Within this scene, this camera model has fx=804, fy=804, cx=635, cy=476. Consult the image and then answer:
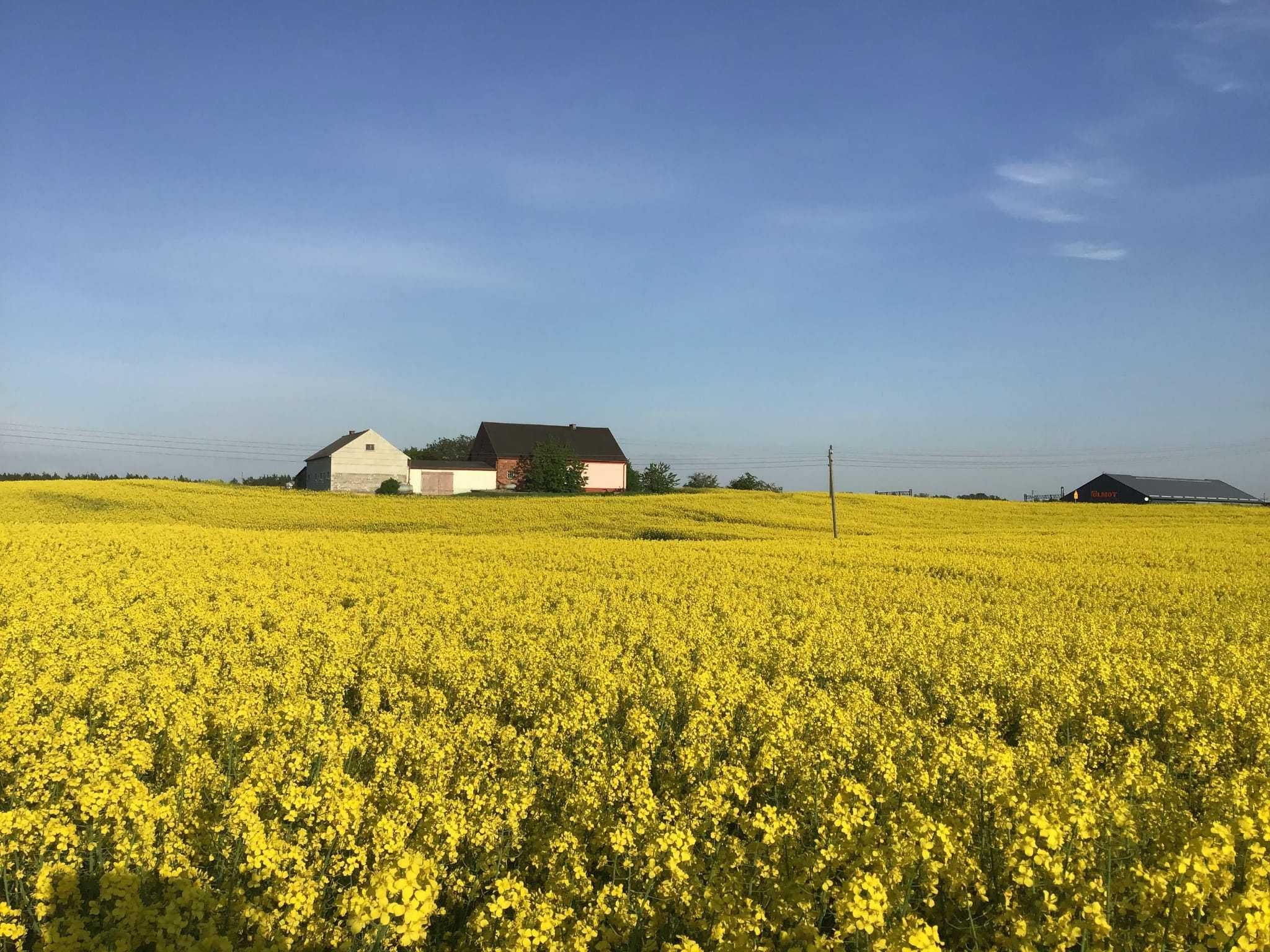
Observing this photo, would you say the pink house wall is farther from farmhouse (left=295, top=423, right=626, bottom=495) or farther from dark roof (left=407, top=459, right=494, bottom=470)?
dark roof (left=407, top=459, right=494, bottom=470)

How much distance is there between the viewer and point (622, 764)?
6621mm

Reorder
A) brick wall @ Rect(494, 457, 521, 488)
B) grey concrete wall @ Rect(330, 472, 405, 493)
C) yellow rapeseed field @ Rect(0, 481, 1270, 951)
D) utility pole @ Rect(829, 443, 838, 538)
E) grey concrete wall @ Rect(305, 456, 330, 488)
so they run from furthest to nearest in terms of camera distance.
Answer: brick wall @ Rect(494, 457, 521, 488), grey concrete wall @ Rect(305, 456, 330, 488), grey concrete wall @ Rect(330, 472, 405, 493), utility pole @ Rect(829, 443, 838, 538), yellow rapeseed field @ Rect(0, 481, 1270, 951)

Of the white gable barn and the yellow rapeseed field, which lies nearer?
the yellow rapeseed field

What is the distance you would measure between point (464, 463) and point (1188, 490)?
7367cm

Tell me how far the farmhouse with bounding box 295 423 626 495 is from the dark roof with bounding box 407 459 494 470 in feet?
0.25

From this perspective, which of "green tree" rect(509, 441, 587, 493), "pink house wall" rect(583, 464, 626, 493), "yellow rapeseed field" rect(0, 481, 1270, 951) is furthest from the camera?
"pink house wall" rect(583, 464, 626, 493)

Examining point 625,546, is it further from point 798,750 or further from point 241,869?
point 241,869

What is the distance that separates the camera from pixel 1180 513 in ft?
161

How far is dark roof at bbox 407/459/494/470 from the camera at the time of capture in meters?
80.2

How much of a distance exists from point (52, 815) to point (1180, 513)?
5754cm

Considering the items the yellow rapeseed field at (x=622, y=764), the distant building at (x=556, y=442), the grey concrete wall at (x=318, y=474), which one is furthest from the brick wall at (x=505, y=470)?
the yellow rapeseed field at (x=622, y=764)

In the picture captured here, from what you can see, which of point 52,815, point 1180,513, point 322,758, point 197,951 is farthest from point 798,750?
point 1180,513

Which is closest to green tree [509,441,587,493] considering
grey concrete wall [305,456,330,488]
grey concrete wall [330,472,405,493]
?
grey concrete wall [330,472,405,493]

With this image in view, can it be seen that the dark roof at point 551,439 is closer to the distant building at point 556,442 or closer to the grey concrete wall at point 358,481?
the distant building at point 556,442
